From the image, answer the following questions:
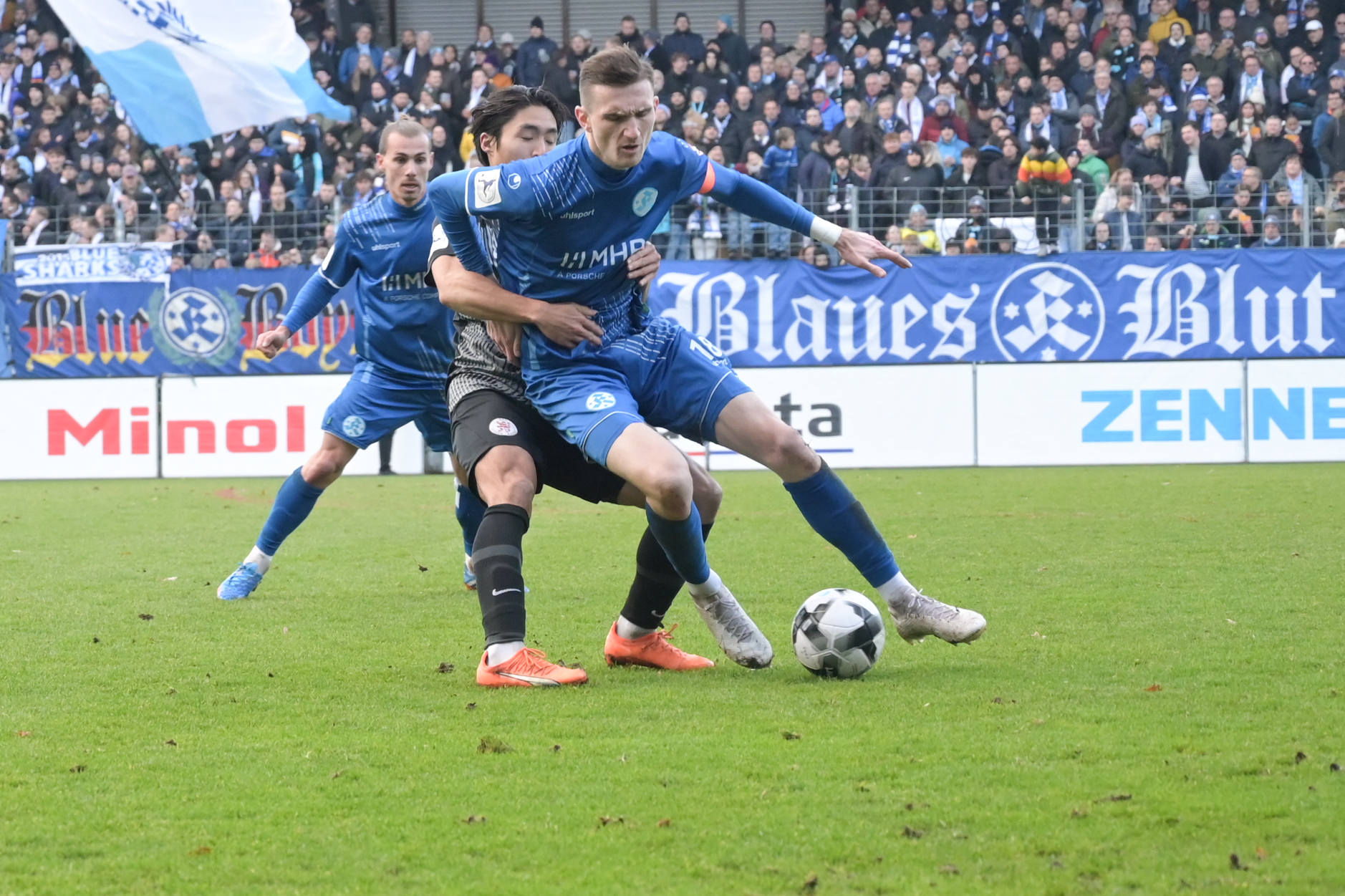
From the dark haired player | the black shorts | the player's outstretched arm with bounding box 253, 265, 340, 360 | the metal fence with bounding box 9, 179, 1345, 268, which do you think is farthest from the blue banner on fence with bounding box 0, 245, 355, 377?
the black shorts

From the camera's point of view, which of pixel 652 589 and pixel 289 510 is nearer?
pixel 652 589

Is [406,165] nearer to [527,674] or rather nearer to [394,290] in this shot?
[394,290]

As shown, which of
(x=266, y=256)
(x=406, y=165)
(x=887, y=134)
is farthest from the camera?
(x=266, y=256)

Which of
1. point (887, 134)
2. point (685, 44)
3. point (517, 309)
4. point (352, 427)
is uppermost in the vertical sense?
point (685, 44)

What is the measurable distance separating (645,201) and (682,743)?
201cm

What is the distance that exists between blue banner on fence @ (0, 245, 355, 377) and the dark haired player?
14.9 m

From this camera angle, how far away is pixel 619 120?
511 centimetres

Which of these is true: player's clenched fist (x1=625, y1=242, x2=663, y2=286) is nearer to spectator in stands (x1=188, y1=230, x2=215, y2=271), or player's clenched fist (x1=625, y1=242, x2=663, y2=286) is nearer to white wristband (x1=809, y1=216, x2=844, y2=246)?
white wristband (x1=809, y1=216, x2=844, y2=246)

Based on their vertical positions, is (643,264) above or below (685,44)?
below

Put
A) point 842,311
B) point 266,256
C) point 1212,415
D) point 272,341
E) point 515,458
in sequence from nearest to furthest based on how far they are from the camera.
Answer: point 515,458 → point 272,341 → point 1212,415 → point 842,311 → point 266,256

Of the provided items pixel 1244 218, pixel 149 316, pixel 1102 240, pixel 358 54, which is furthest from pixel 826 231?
pixel 358 54

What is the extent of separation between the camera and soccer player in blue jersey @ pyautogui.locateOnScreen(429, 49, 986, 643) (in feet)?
16.8

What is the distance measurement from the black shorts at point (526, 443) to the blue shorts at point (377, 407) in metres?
2.10

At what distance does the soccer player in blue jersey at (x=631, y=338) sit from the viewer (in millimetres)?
5117
